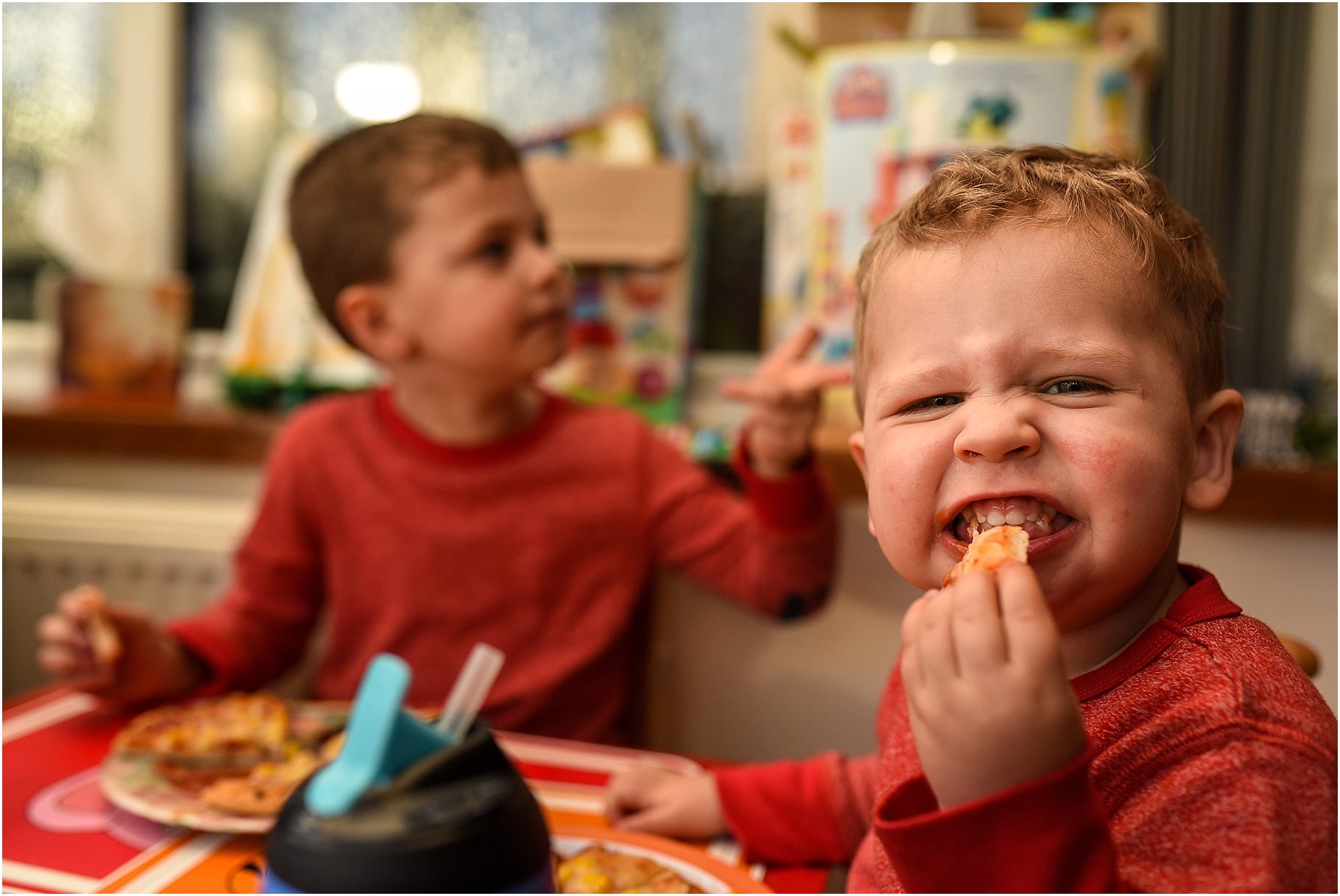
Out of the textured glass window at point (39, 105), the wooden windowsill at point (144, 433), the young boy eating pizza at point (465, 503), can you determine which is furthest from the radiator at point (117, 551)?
the textured glass window at point (39, 105)

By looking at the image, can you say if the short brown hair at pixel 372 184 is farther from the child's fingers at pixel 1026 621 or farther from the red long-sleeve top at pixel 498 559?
the child's fingers at pixel 1026 621

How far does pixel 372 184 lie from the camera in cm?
119

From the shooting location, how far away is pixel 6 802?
78cm

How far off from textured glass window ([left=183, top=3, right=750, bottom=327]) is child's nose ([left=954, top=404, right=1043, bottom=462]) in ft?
3.93

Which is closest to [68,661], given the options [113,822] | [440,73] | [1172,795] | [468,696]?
[113,822]

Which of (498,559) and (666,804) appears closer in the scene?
(666,804)

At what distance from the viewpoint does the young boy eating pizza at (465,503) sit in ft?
3.78

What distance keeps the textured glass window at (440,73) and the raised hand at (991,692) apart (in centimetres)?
128

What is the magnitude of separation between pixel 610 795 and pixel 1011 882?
1.35 feet

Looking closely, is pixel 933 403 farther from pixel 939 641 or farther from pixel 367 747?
pixel 367 747

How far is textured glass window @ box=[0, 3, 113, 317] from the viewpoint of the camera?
1892 millimetres

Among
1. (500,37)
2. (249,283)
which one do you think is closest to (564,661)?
(249,283)

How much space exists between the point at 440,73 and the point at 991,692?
160 centimetres

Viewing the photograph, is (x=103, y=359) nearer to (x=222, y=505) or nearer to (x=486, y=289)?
(x=222, y=505)
